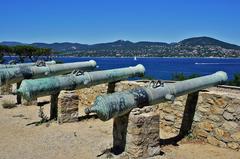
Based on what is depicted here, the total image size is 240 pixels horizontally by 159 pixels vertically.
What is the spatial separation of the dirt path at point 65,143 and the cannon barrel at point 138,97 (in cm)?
110

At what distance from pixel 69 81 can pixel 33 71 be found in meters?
2.48

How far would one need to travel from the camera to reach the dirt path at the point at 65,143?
7.07 meters

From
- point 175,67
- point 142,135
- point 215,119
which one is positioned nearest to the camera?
point 142,135

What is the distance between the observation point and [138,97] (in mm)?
6703

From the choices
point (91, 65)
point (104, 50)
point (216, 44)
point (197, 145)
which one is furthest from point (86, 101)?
point (104, 50)

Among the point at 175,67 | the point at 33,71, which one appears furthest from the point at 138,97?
the point at 175,67

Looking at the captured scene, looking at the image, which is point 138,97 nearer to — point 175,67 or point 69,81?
point 69,81

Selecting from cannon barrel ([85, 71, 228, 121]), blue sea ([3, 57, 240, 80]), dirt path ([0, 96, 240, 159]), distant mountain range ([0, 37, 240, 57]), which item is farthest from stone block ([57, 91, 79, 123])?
distant mountain range ([0, 37, 240, 57])

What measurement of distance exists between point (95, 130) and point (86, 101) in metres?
3.26

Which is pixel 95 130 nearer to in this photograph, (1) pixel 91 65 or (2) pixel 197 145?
(2) pixel 197 145

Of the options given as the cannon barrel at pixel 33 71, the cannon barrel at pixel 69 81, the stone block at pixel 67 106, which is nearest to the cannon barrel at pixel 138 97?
the cannon barrel at pixel 69 81

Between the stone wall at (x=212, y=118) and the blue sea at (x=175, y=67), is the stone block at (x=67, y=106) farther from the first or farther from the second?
the blue sea at (x=175, y=67)

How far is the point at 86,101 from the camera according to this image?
1222 cm

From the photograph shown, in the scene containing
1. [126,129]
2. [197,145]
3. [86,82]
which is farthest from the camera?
[86,82]
